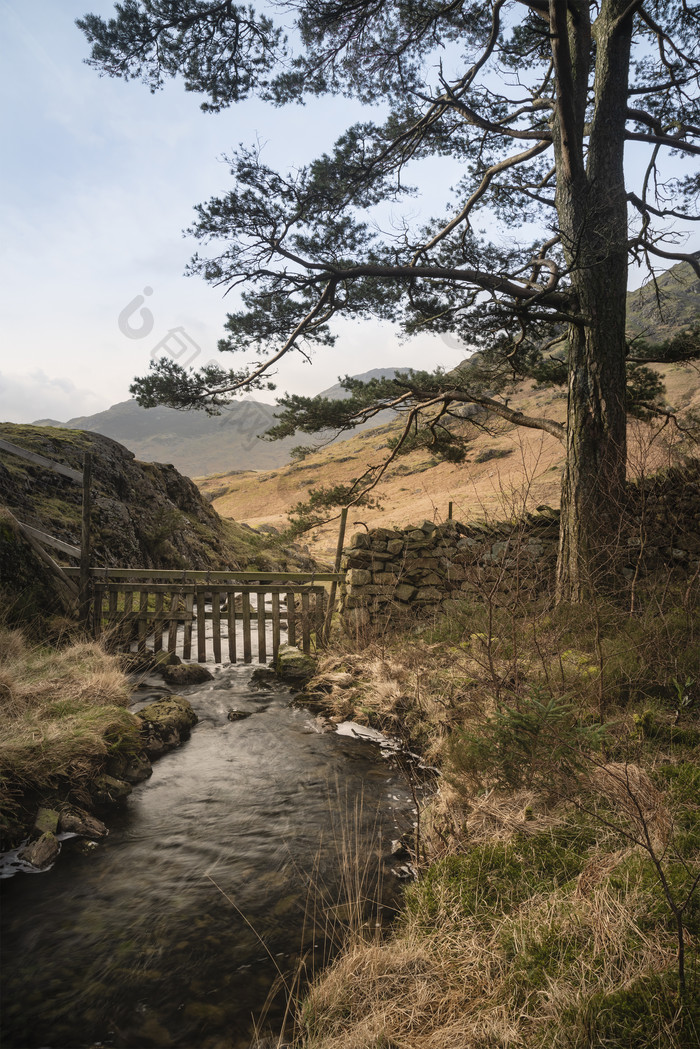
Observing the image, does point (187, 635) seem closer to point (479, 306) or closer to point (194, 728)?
point (194, 728)

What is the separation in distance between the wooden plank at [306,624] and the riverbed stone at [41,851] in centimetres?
552

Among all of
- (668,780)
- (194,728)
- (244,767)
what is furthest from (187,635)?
(668,780)

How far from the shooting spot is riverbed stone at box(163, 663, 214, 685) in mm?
8477

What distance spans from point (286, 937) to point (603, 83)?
35.7 feet

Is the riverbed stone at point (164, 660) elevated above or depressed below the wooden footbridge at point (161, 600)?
below

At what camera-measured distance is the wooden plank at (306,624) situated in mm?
9391

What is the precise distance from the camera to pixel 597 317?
7.77 metres

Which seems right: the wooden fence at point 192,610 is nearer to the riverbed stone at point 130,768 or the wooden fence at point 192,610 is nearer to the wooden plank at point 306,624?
the wooden plank at point 306,624

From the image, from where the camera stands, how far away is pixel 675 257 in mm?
9125

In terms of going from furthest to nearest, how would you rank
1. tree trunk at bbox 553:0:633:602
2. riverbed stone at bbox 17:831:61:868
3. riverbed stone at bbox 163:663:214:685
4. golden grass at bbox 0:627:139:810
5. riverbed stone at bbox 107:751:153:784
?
riverbed stone at bbox 163:663:214:685, tree trunk at bbox 553:0:633:602, riverbed stone at bbox 107:751:153:784, golden grass at bbox 0:627:139:810, riverbed stone at bbox 17:831:61:868

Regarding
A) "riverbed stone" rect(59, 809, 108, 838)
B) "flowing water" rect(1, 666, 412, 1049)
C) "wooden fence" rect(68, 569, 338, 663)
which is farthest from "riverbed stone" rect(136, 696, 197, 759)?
"wooden fence" rect(68, 569, 338, 663)

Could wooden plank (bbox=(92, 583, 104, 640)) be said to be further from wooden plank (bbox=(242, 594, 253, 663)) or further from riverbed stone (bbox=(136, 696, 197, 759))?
riverbed stone (bbox=(136, 696, 197, 759))

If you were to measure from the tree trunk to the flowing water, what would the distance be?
13.3 feet

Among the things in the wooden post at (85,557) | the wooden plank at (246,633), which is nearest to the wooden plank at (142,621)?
the wooden post at (85,557)
